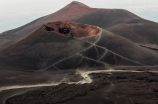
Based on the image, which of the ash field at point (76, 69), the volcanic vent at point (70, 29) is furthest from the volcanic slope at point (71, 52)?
the volcanic vent at point (70, 29)

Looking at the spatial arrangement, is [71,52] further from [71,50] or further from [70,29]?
[70,29]

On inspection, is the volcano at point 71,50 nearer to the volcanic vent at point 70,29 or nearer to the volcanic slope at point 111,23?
the volcanic vent at point 70,29

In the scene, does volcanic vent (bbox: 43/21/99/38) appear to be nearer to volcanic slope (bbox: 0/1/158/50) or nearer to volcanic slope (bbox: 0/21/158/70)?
volcanic slope (bbox: 0/21/158/70)

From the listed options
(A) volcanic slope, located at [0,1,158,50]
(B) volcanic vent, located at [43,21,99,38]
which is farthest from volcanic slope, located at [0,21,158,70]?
(A) volcanic slope, located at [0,1,158,50]

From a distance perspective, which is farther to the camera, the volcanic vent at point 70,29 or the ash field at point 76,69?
the volcanic vent at point 70,29

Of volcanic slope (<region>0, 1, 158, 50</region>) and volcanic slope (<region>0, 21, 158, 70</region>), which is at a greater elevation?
volcanic slope (<region>0, 1, 158, 50</region>)

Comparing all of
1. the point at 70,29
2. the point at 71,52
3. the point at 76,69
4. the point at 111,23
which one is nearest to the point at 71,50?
the point at 71,52

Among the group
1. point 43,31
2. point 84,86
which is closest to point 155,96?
point 84,86

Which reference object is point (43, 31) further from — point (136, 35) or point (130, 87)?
point (136, 35)
